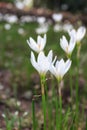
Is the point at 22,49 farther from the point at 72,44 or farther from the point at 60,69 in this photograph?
the point at 60,69

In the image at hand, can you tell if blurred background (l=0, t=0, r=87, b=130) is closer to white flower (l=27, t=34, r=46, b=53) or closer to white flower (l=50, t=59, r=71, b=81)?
white flower (l=27, t=34, r=46, b=53)

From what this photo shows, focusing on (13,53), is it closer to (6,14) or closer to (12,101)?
(12,101)

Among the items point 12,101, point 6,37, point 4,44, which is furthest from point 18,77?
point 6,37

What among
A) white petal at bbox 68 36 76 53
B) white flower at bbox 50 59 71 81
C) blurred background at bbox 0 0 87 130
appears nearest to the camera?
white flower at bbox 50 59 71 81

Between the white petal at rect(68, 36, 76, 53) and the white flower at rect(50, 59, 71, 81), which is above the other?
the white petal at rect(68, 36, 76, 53)

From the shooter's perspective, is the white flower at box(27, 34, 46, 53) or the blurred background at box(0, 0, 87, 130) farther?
the blurred background at box(0, 0, 87, 130)

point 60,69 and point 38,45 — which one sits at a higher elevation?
point 38,45

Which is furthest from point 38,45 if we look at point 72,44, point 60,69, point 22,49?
point 22,49

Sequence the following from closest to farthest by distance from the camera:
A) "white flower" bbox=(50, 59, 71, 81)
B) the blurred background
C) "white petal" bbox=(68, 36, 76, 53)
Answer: "white flower" bbox=(50, 59, 71, 81), "white petal" bbox=(68, 36, 76, 53), the blurred background

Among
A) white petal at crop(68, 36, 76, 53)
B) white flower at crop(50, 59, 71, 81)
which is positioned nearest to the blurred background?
white petal at crop(68, 36, 76, 53)

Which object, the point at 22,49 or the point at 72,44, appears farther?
the point at 22,49

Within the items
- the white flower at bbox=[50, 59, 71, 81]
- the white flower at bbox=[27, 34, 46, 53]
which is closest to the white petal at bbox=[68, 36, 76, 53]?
the white flower at bbox=[27, 34, 46, 53]
